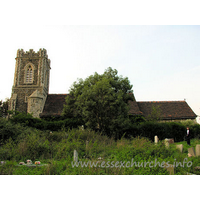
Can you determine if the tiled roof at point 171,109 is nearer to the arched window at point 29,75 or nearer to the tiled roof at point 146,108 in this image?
the tiled roof at point 146,108

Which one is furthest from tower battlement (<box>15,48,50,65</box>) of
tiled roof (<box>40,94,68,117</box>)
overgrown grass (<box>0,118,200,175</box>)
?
overgrown grass (<box>0,118,200,175</box>)

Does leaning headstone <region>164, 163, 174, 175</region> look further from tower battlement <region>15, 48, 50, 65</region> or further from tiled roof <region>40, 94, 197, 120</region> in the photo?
tower battlement <region>15, 48, 50, 65</region>

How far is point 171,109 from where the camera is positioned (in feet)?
91.8

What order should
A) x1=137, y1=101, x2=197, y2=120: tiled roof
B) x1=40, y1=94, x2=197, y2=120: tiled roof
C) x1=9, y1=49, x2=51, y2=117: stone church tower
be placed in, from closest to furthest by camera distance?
x1=40, y1=94, x2=197, y2=120: tiled roof < x1=9, y1=49, x2=51, y2=117: stone church tower < x1=137, y1=101, x2=197, y2=120: tiled roof

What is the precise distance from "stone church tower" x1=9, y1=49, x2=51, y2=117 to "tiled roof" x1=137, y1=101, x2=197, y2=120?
52.9ft

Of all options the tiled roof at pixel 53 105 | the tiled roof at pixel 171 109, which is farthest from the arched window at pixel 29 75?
the tiled roof at pixel 171 109

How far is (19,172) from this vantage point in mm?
6340

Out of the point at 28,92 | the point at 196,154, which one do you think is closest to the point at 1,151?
the point at 196,154

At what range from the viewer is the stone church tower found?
2538 cm

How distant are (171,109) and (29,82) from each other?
23.1m

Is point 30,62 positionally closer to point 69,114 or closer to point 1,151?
point 69,114

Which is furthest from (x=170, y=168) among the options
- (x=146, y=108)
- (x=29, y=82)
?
(x=29, y=82)

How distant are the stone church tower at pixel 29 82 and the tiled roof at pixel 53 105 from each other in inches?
28.6

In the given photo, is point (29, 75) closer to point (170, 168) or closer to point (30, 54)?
point (30, 54)
